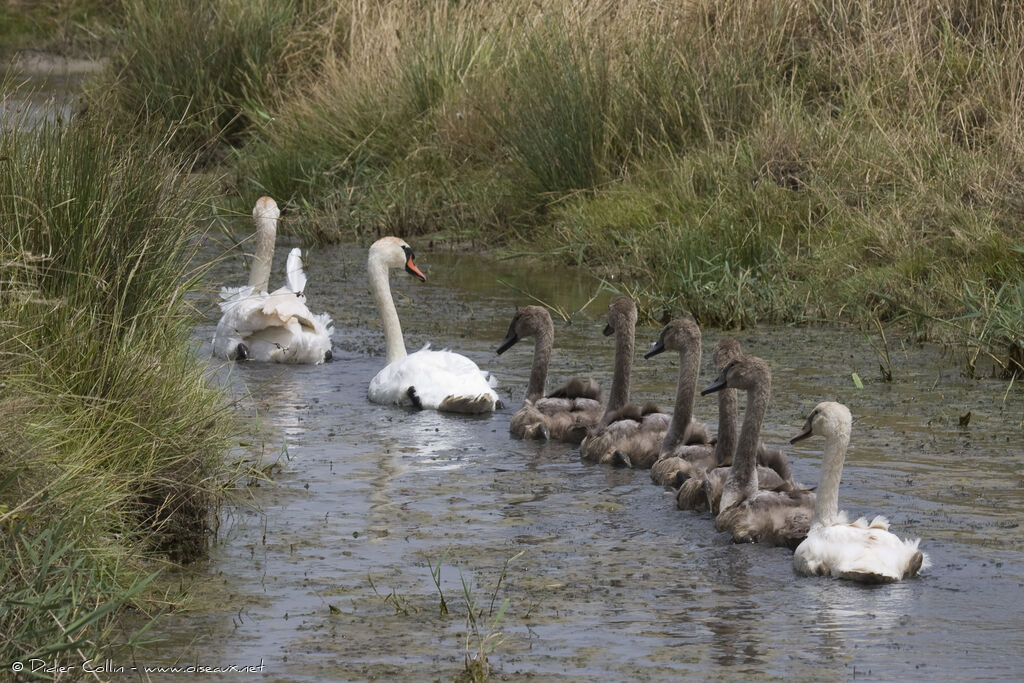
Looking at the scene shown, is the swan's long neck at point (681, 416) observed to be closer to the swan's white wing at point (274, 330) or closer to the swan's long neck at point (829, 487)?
the swan's long neck at point (829, 487)

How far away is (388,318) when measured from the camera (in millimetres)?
10320

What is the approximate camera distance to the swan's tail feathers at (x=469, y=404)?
9.30m

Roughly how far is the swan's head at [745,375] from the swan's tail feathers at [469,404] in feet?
6.95

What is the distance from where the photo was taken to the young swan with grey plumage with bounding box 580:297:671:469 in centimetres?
819

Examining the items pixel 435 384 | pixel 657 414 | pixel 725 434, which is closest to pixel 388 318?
pixel 435 384

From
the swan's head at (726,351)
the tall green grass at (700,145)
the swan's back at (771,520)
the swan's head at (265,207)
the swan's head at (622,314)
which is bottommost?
the swan's back at (771,520)

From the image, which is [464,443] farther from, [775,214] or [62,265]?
[775,214]

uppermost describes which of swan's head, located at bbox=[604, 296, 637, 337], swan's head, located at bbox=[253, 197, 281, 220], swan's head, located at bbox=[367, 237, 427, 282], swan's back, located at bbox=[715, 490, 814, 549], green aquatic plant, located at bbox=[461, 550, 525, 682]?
swan's head, located at bbox=[253, 197, 281, 220]

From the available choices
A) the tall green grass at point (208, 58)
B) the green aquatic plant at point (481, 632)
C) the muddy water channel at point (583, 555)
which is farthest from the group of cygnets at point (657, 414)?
the tall green grass at point (208, 58)

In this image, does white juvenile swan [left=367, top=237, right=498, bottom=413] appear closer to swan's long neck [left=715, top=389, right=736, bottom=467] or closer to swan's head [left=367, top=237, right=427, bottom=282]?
swan's head [left=367, top=237, right=427, bottom=282]

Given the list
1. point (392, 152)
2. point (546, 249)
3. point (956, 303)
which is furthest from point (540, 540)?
point (392, 152)

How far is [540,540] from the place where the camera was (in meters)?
6.81

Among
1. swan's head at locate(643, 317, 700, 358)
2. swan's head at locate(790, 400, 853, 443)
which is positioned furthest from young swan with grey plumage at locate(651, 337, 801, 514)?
swan's head at locate(790, 400, 853, 443)

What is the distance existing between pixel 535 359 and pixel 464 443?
84cm
